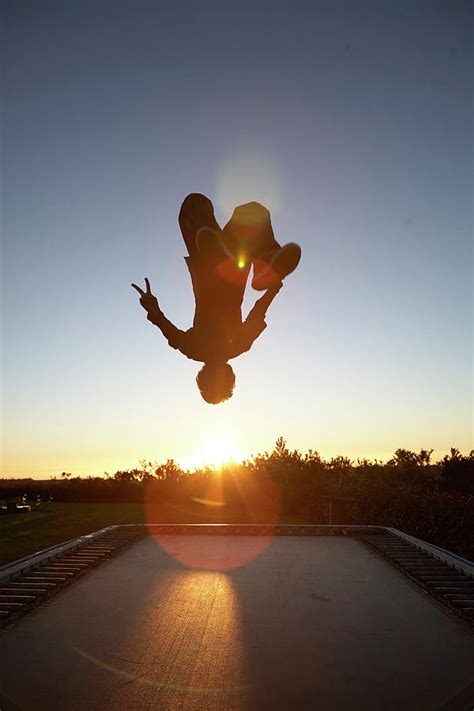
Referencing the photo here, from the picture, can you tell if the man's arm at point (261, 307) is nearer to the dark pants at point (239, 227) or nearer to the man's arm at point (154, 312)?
the dark pants at point (239, 227)

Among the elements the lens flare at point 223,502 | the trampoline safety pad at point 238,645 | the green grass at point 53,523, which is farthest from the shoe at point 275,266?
the lens flare at point 223,502

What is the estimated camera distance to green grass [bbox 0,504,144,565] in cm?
1345

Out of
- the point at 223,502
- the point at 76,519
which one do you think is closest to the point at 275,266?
the point at 76,519

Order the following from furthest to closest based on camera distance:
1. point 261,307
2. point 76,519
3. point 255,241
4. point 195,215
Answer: point 76,519 → point 261,307 → point 255,241 → point 195,215

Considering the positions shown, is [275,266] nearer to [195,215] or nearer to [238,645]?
[195,215]

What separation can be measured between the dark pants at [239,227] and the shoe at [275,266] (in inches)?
4.3

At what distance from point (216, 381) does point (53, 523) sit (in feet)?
51.0

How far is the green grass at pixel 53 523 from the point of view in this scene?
13448 millimetres

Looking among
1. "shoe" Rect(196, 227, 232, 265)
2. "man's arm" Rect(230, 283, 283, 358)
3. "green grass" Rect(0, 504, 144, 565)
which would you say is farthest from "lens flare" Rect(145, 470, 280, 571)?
"shoe" Rect(196, 227, 232, 265)

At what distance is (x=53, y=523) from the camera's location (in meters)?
18.3

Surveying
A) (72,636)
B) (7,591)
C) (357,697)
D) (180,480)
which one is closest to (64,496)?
(180,480)

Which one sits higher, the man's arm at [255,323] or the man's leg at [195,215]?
the man's leg at [195,215]

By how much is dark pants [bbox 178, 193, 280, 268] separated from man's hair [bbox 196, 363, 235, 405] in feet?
3.57

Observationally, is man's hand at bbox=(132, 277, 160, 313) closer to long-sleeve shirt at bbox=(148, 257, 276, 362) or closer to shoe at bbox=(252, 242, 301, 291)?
long-sleeve shirt at bbox=(148, 257, 276, 362)
